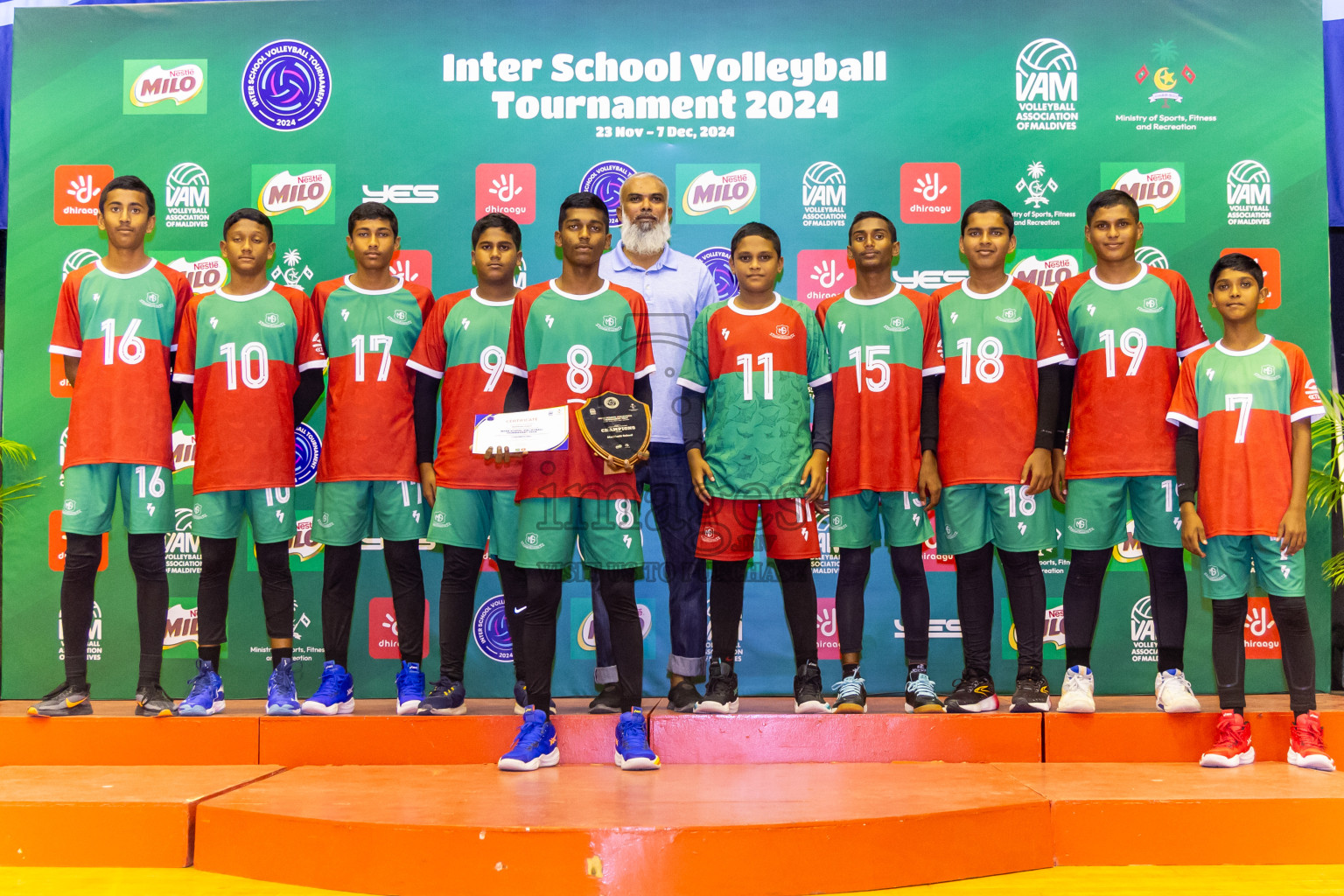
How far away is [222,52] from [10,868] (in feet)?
12.2

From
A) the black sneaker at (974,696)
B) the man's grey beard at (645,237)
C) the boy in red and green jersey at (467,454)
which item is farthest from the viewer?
the man's grey beard at (645,237)

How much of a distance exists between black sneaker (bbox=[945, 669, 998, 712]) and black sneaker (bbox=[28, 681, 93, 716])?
9.86 ft

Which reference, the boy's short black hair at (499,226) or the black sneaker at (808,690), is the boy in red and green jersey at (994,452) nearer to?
the black sneaker at (808,690)

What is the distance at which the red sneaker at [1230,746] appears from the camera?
3.47m

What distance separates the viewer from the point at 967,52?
15.8 ft

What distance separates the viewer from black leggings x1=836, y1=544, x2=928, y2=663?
149 inches

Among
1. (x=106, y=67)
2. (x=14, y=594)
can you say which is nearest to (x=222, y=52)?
(x=106, y=67)

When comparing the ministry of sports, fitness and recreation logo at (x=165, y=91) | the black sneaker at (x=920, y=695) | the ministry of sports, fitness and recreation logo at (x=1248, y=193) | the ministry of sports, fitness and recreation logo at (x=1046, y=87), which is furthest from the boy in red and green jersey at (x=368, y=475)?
the ministry of sports, fitness and recreation logo at (x=1248, y=193)

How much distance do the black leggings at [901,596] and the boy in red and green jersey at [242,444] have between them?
2136 millimetres

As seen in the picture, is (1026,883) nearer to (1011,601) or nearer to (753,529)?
(1011,601)

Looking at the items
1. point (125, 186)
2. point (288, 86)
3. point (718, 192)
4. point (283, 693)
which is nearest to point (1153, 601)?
point (718, 192)

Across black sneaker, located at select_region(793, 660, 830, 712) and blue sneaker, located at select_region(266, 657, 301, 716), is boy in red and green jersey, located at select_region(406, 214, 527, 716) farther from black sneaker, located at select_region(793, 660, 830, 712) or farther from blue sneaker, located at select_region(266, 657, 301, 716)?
black sneaker, located at select_region(793, 660, 830, 712)

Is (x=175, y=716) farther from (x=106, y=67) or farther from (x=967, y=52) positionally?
(x=967, y=52)

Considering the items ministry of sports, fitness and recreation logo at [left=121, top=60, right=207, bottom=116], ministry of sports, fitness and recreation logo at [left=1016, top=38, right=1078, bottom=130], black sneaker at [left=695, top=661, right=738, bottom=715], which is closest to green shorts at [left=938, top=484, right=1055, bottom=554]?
black sneaker at [left=695, top=661, right=738, bottom=715]
